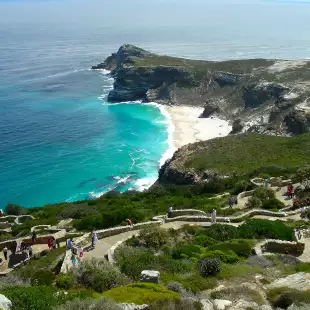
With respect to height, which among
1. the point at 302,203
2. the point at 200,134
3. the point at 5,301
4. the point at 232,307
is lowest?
the point at 200,134

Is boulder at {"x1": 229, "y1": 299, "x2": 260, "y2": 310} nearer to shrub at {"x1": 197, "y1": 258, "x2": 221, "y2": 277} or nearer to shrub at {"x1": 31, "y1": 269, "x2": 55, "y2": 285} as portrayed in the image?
shrub at {"x1": 197, "y1": 258, "x2": 221, "y2": 277}

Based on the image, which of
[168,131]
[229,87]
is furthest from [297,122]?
[229,87]

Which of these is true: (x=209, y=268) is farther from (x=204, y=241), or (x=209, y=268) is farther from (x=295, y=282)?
(x=204, y=241)

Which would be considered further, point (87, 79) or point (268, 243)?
point (87, 79)

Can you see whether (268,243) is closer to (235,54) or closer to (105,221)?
(105,221)

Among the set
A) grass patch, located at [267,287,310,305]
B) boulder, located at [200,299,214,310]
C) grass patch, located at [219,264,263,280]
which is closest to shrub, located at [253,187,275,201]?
grass patch, located at [219,264,263,280]

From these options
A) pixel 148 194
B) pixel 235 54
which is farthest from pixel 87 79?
pixel 148 194

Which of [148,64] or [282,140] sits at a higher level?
[148,64]

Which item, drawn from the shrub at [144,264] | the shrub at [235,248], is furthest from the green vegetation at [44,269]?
the shrub at [235,248]
